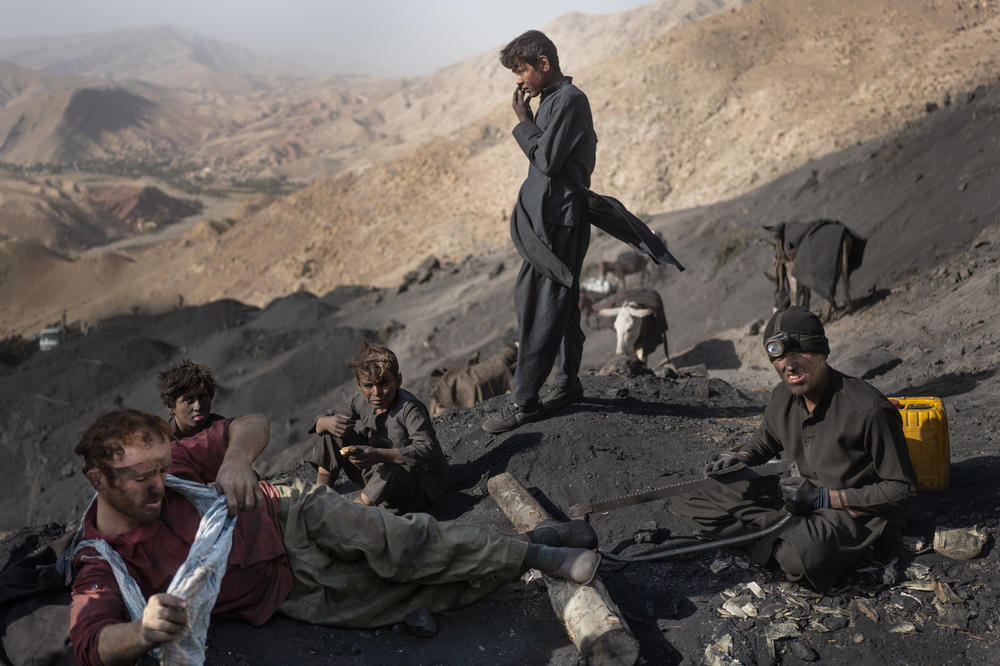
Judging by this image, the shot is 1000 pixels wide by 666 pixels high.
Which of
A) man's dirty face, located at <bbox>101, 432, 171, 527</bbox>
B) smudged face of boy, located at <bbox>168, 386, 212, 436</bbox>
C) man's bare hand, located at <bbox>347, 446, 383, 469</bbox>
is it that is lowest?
man's bare hand, located at <bbox>347, 446, 383, 469</bbox>

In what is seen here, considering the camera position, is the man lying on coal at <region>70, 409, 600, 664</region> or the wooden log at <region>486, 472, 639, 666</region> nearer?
the man lying on coal at <region>70, 409, 600, 664</region>

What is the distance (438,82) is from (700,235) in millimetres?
68345

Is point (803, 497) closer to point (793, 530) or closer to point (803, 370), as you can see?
point (793, 530)

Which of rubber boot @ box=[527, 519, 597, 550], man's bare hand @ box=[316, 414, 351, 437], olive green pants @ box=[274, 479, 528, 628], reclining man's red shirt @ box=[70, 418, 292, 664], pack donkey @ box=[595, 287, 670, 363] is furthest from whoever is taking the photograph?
pack donkey @ box=[595, 287, 670, 363]

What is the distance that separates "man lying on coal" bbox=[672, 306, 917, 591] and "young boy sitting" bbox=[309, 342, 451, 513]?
163 centimetres

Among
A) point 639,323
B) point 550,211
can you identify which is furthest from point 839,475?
point 639,323

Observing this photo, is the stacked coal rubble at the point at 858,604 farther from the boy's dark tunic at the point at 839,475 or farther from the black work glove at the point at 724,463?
the black work glove at the point at 724,463

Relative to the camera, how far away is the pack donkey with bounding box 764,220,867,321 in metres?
8.67

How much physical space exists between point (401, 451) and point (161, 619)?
197cm

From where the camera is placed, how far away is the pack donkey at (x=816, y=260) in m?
8.67

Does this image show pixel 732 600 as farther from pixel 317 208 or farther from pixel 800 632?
pixel 317 208

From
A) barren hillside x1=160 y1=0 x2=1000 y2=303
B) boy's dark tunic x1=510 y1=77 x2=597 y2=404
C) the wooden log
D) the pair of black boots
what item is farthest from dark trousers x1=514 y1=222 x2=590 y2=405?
barren hillside x1=160 y1=0 x2=1000 y2=303

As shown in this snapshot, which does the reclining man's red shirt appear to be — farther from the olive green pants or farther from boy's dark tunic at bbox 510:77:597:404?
boy's dark tunic at bbox 510:77:597:404

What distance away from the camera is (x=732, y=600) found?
3389 millimetres
